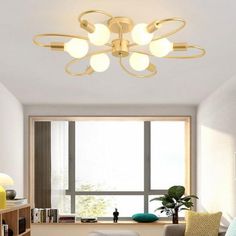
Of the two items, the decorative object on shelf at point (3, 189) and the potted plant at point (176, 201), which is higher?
the decorative object on shelf at point (3, 189)

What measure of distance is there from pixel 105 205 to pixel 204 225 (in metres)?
3.53

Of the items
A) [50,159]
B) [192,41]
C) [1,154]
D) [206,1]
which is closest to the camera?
[206,1]

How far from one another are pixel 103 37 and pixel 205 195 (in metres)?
4.28

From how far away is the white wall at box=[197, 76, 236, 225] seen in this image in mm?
5930

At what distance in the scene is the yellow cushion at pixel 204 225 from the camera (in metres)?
5.76

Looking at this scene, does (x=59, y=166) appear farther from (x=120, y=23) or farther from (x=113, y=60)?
(x=120, y=23)

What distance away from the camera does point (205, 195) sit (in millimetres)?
7121

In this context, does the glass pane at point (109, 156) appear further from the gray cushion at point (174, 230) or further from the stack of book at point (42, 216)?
the gray cushion at point (174, 230)

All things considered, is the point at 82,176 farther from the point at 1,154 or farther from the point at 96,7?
the point at 96,7

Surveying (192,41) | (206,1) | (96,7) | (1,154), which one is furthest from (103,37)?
(1,154)

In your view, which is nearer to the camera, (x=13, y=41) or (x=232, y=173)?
(x=13, y=41)

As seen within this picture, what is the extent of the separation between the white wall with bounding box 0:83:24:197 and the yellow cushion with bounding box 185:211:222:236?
8.25 feet

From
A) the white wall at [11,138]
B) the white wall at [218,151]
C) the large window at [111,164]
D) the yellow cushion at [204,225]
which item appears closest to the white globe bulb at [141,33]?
the white wall at [218,151]

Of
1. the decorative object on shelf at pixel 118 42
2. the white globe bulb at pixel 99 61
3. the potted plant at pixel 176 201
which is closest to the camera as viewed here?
the decorative object on shelf at pixel 118 42
